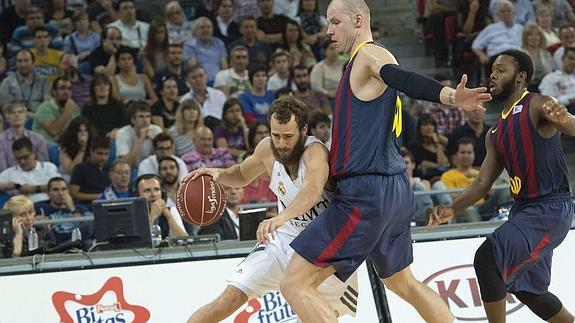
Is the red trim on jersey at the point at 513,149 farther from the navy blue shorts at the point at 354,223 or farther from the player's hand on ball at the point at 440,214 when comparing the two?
the navy blue shorts at the point at 354,223

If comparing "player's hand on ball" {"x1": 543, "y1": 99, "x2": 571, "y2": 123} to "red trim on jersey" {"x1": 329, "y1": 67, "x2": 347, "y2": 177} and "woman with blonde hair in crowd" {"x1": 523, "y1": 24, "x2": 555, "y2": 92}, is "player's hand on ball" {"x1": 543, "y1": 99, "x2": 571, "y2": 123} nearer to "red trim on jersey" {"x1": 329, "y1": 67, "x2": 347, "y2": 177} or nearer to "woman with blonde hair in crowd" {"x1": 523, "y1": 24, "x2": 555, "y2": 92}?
"red trim on jersey" {"x1": 329, "y1": 67, "x2": 347, "y2": 177}

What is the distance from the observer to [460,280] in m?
8.63

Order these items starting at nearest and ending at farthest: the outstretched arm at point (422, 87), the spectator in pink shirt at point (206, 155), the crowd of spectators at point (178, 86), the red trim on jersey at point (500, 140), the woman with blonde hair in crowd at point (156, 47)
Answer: the outstretched arm at point (422, 87) < the red trim on jersey at point (500, 140) < the crowd of spectators at point (178, 86) < the spectator in pink shirt at point (206, 155) < the woman with blonde hair in crowd at point (156, 47)

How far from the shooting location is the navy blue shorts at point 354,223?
6.61m

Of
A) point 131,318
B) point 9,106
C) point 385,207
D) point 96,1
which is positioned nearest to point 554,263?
point 385,207

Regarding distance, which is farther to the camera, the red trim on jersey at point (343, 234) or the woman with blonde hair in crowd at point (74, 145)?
the woman with blonde hair in crowd at point (74, 145)

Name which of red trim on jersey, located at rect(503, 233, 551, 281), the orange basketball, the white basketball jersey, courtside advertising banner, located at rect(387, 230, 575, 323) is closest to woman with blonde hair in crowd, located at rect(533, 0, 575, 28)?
courtside advertising banner, located at rect(387, 230, 575, 323)

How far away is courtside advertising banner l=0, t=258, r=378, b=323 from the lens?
27.1 feet

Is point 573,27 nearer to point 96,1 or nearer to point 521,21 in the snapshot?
point 521,21

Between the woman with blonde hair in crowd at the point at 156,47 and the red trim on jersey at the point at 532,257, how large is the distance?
7.37 metres

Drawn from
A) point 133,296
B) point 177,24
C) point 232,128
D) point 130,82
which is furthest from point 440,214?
point 177,24

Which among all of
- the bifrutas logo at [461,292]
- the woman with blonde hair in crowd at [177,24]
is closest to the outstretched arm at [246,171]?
the bifrutas logo at [461,292]

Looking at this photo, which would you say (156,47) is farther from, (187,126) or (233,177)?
(233,177)

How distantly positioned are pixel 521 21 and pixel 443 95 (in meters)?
9.37
